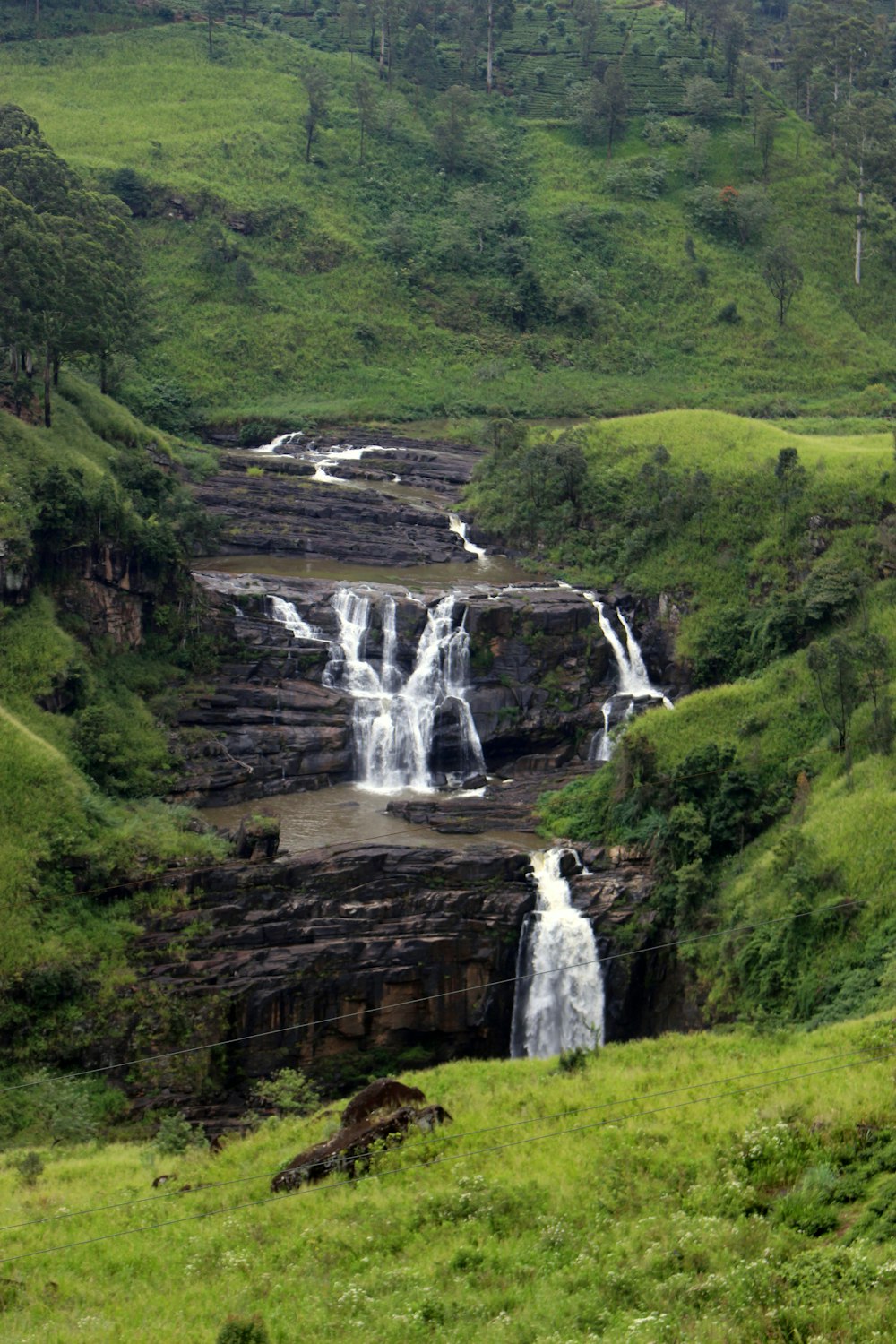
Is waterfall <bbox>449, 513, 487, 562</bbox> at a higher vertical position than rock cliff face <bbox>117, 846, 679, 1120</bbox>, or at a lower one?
higher

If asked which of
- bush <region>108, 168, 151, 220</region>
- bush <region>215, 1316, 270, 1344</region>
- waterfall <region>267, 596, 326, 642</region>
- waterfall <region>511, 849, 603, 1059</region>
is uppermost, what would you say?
bush <region>108, 168, 151, 220</region>

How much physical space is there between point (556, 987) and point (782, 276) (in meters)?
58.9

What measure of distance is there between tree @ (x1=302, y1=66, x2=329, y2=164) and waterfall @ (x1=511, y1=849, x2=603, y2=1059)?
228 feet

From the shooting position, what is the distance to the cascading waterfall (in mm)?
44062

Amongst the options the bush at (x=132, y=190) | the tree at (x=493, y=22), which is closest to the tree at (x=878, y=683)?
the bush at (x=132, y=190)

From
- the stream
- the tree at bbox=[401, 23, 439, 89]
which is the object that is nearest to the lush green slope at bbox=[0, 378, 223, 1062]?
the stream

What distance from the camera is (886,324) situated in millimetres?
83500

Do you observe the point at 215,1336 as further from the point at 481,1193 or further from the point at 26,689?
the point at 26,689

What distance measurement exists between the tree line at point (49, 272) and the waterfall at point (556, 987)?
26864 millimetres

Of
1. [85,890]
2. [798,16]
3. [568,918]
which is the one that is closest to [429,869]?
[568,918]

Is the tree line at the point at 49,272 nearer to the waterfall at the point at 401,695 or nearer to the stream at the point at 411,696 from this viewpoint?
the stream at the point at 411,696

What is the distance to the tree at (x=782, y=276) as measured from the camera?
7981cm

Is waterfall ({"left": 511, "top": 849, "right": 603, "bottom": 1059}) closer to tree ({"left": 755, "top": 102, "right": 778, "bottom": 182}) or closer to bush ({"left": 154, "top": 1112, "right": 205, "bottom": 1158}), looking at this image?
bush ({"left": 154, "top": 1112, "right": 205, "bottom": 1158})

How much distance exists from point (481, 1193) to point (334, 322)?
215 ft
